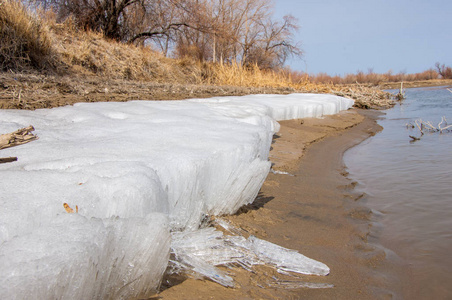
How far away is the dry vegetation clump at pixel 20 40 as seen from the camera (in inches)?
186

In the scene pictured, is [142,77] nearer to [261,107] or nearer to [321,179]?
[261,107]

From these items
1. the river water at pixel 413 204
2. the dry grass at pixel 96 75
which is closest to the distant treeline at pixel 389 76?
the dry grass at pixel 96 75

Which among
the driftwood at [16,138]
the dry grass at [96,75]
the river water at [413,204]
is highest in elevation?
the dry grass at [96,75]

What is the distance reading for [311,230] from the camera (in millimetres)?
1827

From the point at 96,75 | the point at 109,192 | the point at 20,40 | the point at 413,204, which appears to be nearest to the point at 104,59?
the point at 96,75

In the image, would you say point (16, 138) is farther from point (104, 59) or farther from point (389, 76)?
point (389, 76)

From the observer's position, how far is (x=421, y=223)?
200 centimetres

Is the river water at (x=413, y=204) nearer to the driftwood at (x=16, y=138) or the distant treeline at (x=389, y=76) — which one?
the driftwood at (x=16, y=138)

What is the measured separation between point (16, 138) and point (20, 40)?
160 inches

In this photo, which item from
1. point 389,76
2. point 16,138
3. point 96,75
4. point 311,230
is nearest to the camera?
point 16,138

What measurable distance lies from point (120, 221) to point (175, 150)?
647mm

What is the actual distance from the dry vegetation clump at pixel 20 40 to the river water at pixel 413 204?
4421 millimetres

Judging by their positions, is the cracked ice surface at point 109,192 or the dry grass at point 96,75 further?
the dry grass at point 96,75

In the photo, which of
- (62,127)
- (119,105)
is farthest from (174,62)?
(62,127)
